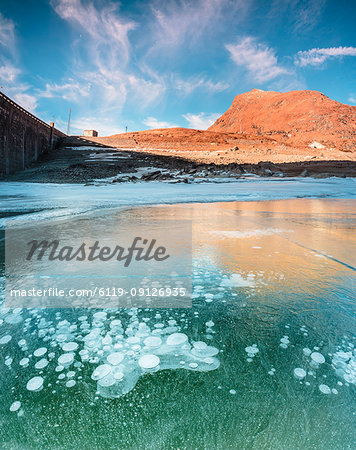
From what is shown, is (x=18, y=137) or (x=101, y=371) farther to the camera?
(x=18, y=137)

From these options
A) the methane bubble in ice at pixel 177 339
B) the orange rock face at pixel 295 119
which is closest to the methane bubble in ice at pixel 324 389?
the methane bubble in ice at pixel 177 339

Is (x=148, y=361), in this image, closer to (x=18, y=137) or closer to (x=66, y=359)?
(x=66, y=359)

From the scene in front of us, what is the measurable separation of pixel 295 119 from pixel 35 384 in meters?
52.7

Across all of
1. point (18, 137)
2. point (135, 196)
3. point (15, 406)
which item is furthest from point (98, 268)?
point (18, 137)

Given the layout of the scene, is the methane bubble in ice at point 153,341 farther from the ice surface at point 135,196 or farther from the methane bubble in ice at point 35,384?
the ice surface at point 135,196

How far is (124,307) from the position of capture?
96 cm

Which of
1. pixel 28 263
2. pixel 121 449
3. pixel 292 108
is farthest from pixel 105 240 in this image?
pixel 292 108

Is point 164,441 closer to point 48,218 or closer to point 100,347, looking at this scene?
point 100,347

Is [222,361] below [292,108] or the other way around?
below

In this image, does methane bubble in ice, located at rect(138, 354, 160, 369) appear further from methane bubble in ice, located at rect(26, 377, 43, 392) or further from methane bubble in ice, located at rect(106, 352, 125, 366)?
methane bubble in ice, located at rect(26, 377, 43, 392)

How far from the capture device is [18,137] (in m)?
16.8

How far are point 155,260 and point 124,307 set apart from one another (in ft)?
1.82

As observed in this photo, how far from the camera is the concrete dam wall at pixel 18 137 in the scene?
15.0m

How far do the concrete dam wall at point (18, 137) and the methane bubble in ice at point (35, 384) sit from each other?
56.5ft
